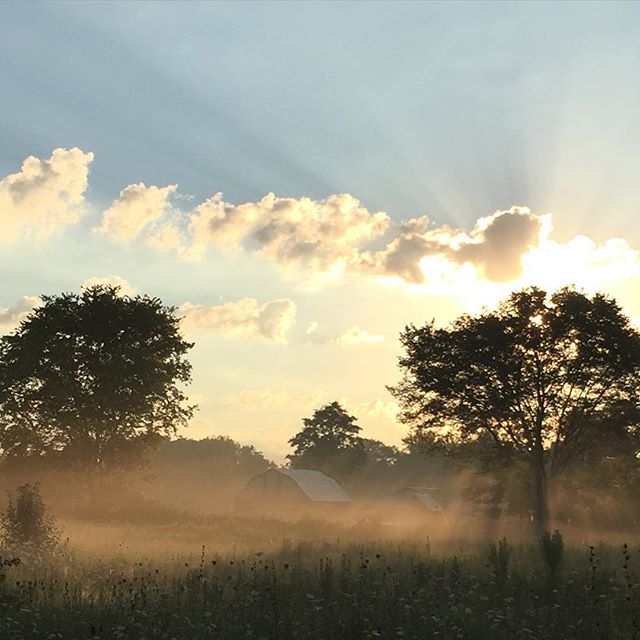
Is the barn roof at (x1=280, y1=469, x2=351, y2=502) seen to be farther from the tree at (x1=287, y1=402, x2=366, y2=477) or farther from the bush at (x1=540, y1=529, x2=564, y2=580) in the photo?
the bush at (x1=540, y1=529, x2=564, y2=580)

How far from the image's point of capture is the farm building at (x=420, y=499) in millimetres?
94875

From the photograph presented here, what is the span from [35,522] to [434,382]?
26.4 metres

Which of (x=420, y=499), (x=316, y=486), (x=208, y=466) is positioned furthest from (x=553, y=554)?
(x=208, y=466)

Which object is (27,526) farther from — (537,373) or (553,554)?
(537,373)

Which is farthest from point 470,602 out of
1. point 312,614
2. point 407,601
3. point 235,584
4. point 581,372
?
point 581,372

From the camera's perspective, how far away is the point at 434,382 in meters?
43.3

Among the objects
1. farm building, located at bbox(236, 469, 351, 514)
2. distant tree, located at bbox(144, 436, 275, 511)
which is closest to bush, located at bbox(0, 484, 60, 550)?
farm building, located at bbox(236, 469, 351, 514)

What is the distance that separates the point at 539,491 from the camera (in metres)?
42.2

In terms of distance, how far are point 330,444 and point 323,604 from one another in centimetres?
9686

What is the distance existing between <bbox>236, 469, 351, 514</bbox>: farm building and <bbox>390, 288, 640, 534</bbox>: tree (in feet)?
123

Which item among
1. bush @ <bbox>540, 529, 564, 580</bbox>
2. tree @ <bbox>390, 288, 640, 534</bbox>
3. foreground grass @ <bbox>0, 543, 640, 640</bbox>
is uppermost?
tree @ <bbox>390, 288, 640, 534</bbox>

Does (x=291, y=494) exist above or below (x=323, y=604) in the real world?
above

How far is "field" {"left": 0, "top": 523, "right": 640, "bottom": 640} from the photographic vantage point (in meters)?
11.4

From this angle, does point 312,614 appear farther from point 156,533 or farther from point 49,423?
point 49,423
